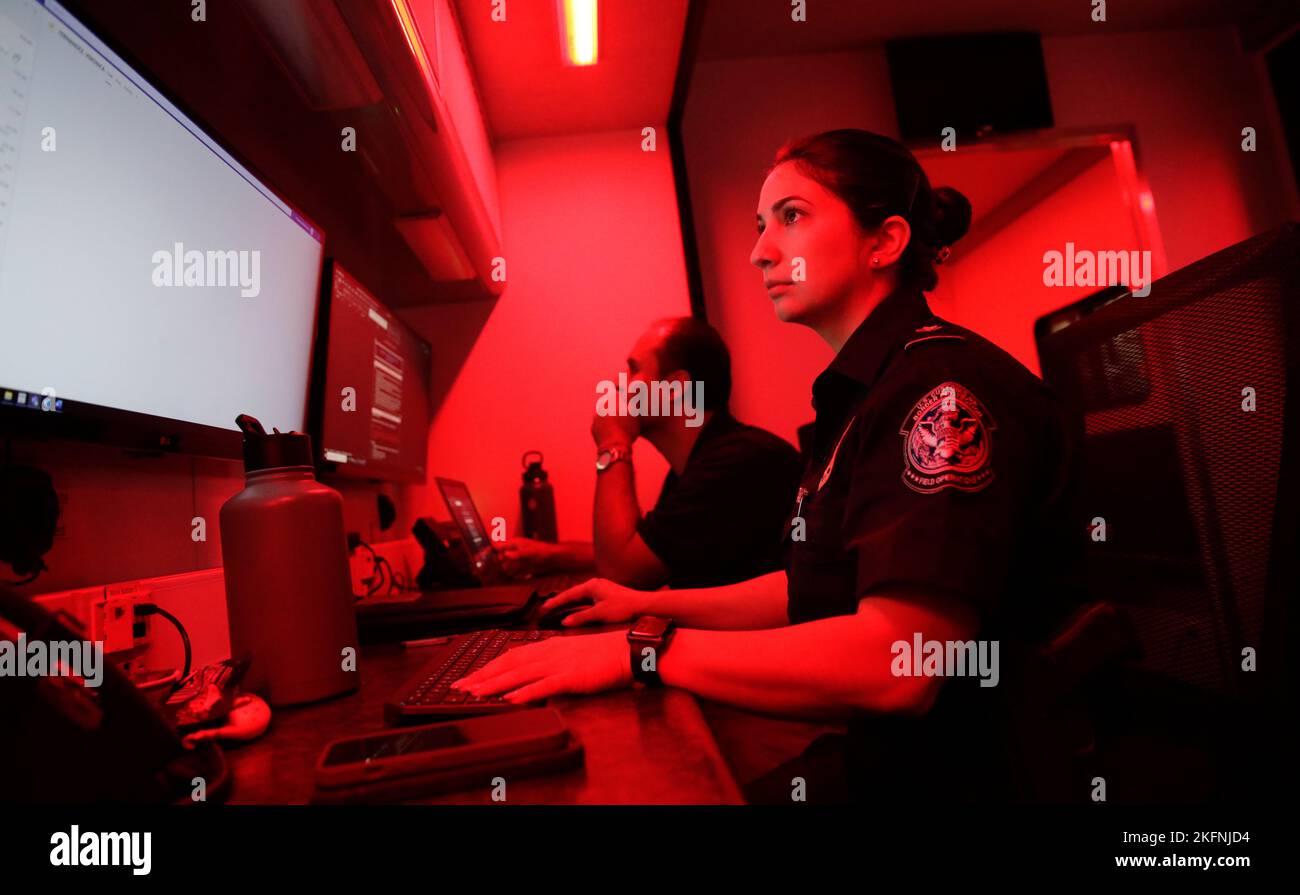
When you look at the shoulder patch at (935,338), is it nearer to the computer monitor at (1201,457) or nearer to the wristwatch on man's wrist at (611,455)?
the computer monitor at (1201,457)

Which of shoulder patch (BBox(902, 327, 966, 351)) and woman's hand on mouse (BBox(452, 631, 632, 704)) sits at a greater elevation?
shoulder patch (BBox(902, 327, 966, 351))

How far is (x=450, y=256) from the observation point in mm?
1980

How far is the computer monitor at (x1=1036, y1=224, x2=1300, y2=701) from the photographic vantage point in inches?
27.7

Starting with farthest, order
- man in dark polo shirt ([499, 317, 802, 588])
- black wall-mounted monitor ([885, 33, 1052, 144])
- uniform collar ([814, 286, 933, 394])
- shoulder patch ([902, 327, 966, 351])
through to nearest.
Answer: black wall-mounted monitor ([885, 33, 1052, 144]) < man in dark polo shirt ([499, 317, 802, 588]) < uniform collar ([814, 286, 933, 394]) < shoulder patch ([902, 327, 966, 351])

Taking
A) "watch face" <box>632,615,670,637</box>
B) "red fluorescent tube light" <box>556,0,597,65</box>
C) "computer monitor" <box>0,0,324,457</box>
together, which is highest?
"red fluorescent tube light" <box>556,0,597,65</box>

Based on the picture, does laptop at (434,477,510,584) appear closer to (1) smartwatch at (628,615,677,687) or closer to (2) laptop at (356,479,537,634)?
(2) laptop at (356,479,537,634)

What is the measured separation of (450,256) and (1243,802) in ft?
6.62

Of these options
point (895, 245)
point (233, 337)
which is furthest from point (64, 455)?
point (895, 245)

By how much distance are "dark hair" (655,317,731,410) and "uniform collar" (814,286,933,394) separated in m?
0.88

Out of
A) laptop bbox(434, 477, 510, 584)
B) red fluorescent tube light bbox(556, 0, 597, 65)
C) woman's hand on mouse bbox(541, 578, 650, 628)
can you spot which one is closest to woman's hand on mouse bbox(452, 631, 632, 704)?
woman's hand on mouse bbox(541, 578, 650, 628)

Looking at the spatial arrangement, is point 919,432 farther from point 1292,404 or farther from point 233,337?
point 233,337

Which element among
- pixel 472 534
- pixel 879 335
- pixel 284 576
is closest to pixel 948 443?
pixel 879 335

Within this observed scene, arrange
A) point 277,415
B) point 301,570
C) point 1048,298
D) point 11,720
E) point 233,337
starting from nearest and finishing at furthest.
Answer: point 11,720
point 301,570
point 233,337
point 277,415
point 1048,298

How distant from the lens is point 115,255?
756 mm
